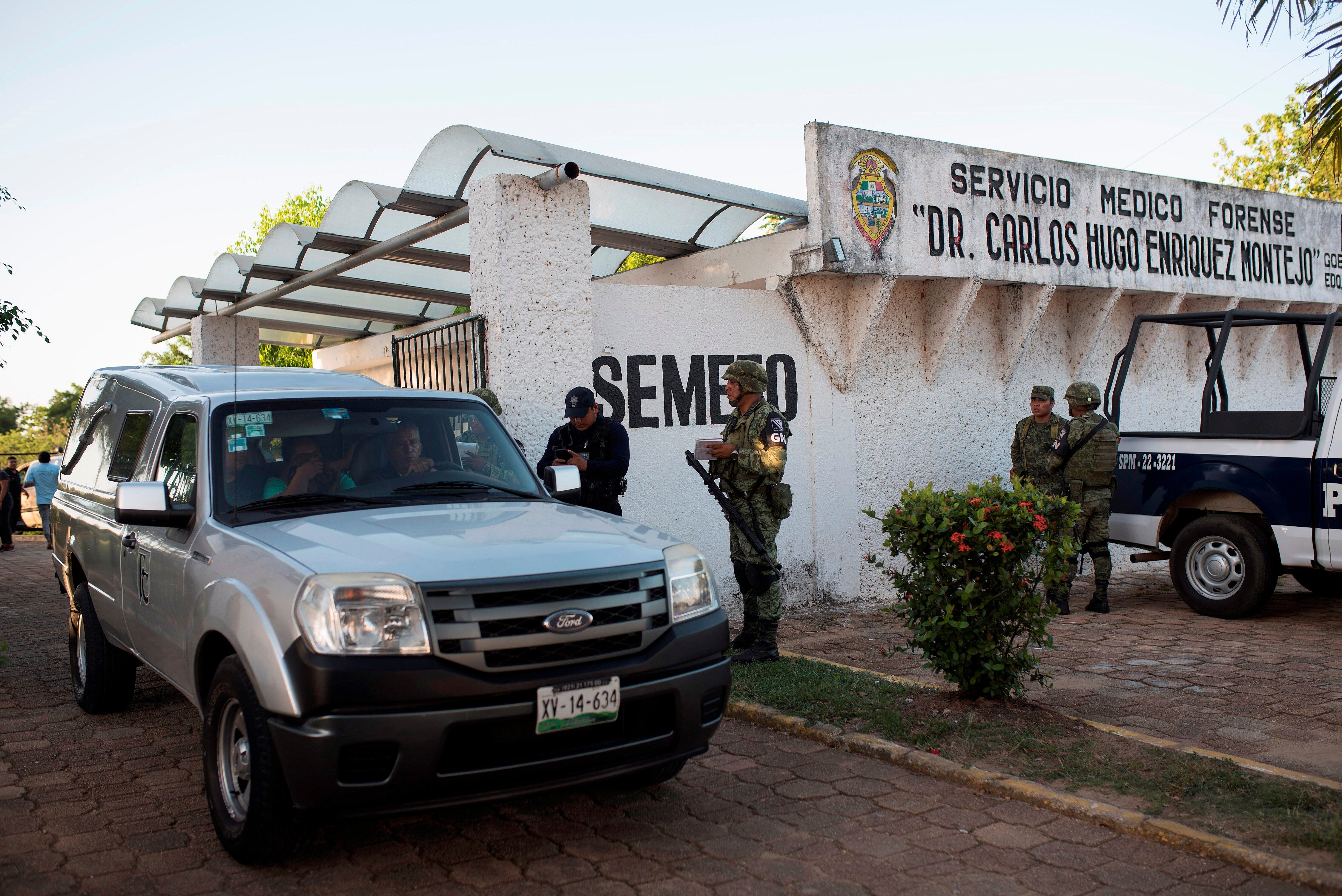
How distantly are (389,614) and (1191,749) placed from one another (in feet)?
11.7

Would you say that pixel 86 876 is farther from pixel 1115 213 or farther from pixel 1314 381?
pixel 1115 213

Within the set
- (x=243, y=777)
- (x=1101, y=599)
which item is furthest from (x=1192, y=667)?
(x=243, y=777)

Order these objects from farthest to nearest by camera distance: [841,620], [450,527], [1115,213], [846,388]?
1. [1115,213]
2. [846,388]
3. [841,620]
4. [450,527]

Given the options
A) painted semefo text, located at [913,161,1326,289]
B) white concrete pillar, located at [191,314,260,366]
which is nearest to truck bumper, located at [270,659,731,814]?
painted semefo text, located at [913,161,1326,289]

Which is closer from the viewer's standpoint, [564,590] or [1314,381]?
[564,590]

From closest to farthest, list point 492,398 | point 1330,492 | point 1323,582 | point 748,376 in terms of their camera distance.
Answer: point 748,376
point 492,398
point 1330,492
point 1323,582

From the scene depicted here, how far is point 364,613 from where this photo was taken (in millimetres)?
3238

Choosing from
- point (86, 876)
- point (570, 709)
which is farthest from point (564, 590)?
point (86, 876)

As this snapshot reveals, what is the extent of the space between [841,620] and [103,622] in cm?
528

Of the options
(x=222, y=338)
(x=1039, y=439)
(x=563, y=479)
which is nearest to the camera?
(x=563, y=479)

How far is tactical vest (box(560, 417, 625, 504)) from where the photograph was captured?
6.65m

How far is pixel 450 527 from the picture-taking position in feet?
12.6

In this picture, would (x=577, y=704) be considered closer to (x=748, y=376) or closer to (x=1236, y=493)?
(x=748, y=376)

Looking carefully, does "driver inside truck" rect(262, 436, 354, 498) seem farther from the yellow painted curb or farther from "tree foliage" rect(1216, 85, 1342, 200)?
"tree foliage" rect(1216, 85, 1342, 200)
